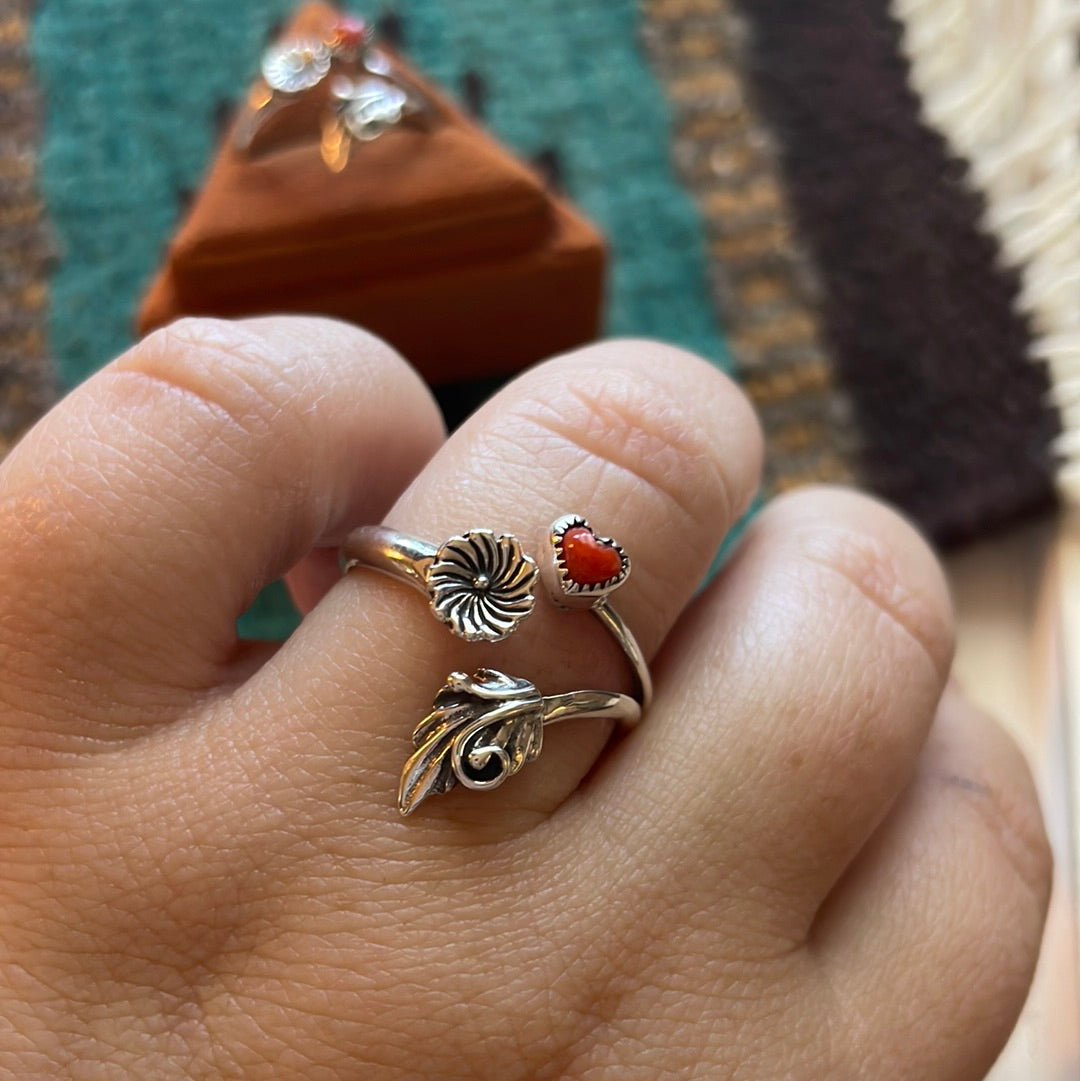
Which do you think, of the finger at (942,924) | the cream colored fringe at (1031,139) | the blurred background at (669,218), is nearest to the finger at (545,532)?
the finger at (942,924)

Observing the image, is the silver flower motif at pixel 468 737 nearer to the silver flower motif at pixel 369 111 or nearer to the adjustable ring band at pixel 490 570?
the adjustable ring band at pixel 490 570

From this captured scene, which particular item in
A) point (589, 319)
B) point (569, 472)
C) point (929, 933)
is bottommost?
point (929, 933)

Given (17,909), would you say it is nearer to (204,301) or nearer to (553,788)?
(553,788)

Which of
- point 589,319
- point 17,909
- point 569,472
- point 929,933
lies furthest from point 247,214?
point 929,933

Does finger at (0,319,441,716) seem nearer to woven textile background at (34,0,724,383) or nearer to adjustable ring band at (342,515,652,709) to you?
adjustable ring band at (342,515,652,709)

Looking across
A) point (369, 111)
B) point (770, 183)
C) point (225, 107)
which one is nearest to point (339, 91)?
point (369, 111)

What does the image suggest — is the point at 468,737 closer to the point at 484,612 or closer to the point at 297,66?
the point at 484,612

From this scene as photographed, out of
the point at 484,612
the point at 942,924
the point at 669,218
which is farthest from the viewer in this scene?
the point at 669,218
